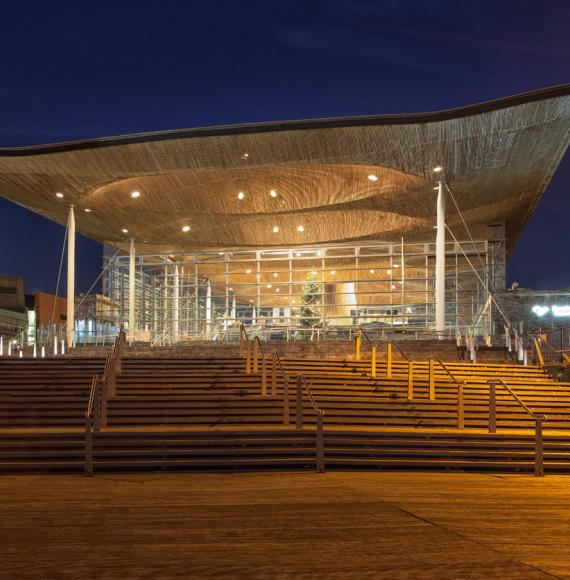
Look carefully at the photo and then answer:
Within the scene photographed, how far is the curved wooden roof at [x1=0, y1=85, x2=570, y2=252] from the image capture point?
76.6 feet

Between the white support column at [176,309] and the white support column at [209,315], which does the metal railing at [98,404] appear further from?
the white support column at [176,309]

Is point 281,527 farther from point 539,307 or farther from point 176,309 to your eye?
point 176,309

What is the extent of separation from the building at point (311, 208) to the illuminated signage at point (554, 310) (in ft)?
5.91

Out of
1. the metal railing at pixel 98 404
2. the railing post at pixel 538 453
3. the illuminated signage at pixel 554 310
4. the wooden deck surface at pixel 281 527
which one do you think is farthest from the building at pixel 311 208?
the wooden deck surface at pixel 281 527

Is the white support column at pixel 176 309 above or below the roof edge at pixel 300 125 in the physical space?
below

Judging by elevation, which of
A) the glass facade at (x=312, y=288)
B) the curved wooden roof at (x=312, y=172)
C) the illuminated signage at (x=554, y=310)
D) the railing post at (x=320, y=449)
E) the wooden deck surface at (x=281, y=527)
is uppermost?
the curved wooden roof at (x=312, y=172)

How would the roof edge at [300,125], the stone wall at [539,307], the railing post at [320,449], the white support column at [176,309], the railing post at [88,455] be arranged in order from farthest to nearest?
1. the white support column at [176,309]
2. the stone wall at [539,307]
3. the roof edge at [300,125]
4. the railing post at [320,449]
5. the railing post at [88,455]

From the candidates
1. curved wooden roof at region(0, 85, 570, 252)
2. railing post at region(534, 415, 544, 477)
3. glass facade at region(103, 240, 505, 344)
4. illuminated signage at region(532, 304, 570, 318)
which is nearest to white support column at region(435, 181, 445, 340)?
curved wooden roof at region(0, 85, 570, 252)

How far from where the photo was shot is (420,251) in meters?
40.5

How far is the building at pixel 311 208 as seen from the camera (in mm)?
24219

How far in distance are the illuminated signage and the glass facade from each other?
612cm

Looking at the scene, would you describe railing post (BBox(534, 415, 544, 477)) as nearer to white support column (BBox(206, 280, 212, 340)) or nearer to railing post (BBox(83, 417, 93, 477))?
railing post (BBox(83, 417, 93, 477))

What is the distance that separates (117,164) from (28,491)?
61.9ft

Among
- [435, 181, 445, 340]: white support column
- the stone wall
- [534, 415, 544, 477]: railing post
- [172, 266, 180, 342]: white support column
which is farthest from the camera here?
[172, 266, 180, 342]: white support column
